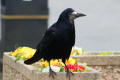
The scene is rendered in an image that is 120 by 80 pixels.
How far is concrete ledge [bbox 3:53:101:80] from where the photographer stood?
11.5m

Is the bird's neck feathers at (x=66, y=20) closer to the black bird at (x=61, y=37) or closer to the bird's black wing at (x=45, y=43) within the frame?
the black bird at (x=61, y=37)

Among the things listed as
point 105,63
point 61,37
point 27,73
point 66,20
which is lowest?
point 105,63

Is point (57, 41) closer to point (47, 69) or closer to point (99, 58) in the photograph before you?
point (47, 69)

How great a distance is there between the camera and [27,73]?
12.4m

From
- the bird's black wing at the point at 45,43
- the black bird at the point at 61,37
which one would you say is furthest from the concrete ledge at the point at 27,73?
the bird's black wing at the point at 45,43

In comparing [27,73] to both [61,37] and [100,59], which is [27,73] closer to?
[61,37]

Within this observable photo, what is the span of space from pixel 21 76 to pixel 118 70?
2.74 m

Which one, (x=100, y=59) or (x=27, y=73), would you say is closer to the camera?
(x=27, y=73)

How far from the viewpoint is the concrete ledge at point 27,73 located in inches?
454

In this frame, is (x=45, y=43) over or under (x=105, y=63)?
over

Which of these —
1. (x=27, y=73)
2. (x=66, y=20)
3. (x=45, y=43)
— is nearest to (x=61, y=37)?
(x=66, y=20)

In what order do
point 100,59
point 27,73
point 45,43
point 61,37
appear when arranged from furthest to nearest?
point 100,59 < point 27,73 < point 45,43 < point 61,37

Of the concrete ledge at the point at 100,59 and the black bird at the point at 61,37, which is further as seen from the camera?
the concrete ledge at the point at 100,59

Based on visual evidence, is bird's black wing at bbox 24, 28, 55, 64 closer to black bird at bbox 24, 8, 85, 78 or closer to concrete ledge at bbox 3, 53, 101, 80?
black bird at bbox 24, 8, 85, 78
